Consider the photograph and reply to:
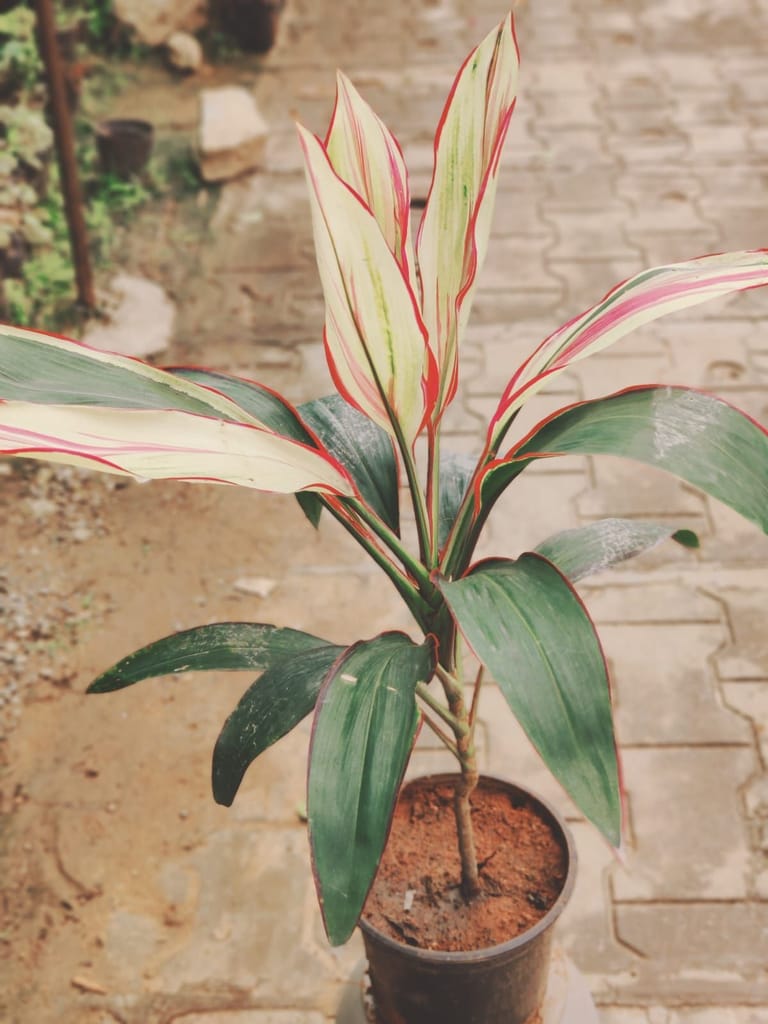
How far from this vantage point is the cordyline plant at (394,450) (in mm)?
993

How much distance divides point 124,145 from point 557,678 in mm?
3836

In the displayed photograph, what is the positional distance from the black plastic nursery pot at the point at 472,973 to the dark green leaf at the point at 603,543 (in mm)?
440

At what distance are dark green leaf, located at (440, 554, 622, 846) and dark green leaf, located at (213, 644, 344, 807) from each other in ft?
1.00

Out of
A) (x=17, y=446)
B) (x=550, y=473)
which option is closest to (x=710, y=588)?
(x=550, y=473)

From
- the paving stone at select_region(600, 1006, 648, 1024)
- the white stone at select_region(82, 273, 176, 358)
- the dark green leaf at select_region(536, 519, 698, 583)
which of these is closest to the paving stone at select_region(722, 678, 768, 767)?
the paving stone at select_region(600, 1006, 648, 1024)

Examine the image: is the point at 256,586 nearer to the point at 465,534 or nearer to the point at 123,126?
the point at 465,534

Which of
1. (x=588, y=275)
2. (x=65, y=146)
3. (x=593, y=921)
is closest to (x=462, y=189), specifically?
(x=593, y=921)

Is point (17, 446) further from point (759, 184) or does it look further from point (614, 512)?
point (759, 184)

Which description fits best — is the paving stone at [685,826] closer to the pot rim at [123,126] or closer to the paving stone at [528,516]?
the paving stone at [528,516]

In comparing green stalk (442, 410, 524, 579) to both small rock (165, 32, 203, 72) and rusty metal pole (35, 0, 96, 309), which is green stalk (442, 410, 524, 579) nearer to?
rusty metal pole (35, 0, 96, 309)

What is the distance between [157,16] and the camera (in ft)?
17.5

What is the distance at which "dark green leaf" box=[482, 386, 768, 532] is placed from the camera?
39.3 inches

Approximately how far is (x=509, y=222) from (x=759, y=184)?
3.26ft

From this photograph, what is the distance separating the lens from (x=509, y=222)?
4.26 metres
